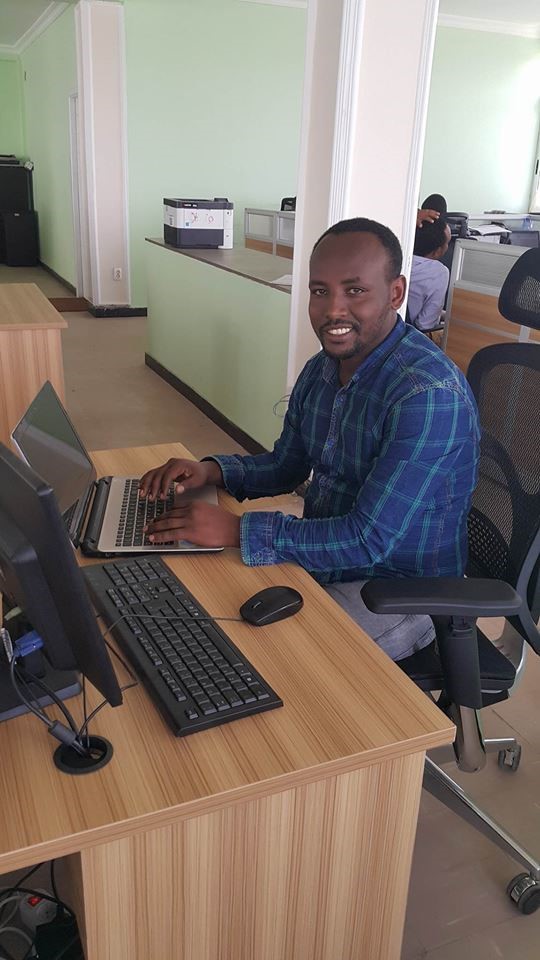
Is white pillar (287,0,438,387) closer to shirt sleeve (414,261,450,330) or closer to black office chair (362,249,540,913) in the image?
shirt sleeve (414,261,450,330)

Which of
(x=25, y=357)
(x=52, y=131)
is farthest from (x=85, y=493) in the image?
(x=52, y=131)

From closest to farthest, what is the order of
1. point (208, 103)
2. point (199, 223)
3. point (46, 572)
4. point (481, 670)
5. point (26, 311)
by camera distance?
point (46, 572), point (481, 670), point (26, 311), point (199, 223), point (208, 103)

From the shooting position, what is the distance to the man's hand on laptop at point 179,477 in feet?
4.97

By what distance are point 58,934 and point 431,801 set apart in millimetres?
942

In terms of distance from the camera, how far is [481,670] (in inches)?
55.9

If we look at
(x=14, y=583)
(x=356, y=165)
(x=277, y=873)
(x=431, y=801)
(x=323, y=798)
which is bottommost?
(x=431, y=801)

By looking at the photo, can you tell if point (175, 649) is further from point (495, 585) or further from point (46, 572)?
point (495, 585)

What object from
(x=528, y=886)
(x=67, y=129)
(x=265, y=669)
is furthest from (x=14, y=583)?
(x=67, y=129)

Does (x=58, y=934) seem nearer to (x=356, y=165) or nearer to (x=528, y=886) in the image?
(x=528, y=886)

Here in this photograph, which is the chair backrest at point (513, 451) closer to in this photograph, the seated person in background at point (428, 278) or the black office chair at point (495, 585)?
the black office chair at point (495, 585)

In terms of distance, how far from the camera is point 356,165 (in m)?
2.98

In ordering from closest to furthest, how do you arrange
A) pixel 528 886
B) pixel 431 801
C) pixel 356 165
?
pixel 528 886, pixel 431 801, pixel 356 165

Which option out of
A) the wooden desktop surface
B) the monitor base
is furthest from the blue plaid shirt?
→ the wooden desktop surface

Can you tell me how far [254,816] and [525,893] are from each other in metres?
0.91
